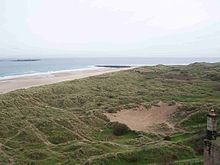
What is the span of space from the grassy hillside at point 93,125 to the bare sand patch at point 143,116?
915 mm

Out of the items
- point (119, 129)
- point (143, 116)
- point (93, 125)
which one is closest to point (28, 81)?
point (143, 116)

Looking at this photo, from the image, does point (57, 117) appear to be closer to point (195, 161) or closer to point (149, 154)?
point (149, 154)

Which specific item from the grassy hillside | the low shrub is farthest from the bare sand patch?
the grassy hillside

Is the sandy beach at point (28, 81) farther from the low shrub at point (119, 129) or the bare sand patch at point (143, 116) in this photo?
the low shrub at point (119, 129)

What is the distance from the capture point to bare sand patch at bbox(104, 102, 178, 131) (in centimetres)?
3227

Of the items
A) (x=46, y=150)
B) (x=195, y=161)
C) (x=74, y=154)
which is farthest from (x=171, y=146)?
(x=46, y=150)

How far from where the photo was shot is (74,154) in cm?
2362

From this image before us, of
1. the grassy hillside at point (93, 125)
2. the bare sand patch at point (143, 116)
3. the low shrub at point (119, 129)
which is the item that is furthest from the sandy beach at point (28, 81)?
the low shrub at point (119, 129)

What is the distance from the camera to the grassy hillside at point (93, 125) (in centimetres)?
2327

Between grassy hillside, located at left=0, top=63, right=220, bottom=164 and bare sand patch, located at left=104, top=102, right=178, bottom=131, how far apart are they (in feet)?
3.00

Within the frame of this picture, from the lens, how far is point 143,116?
3475 cm

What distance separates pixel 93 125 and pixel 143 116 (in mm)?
5630

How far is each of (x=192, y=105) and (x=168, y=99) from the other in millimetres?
4603

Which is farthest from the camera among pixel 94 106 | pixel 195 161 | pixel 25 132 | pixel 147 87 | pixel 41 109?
pixel 147 87
